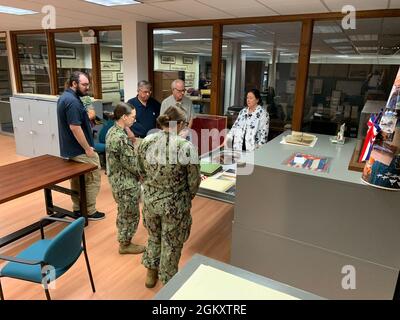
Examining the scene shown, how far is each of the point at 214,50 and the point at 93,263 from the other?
10.7ft

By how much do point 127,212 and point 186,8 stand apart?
94.5 inches

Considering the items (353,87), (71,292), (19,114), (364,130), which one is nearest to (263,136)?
(364,130)

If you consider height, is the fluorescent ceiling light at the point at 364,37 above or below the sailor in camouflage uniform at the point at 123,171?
above

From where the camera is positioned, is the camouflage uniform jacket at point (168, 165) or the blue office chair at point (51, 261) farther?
the camouflage uniform jacket at point (168, 165)

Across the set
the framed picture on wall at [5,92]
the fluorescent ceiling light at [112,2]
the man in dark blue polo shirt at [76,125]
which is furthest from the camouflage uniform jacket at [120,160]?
the framed picture on wall at [5,92]

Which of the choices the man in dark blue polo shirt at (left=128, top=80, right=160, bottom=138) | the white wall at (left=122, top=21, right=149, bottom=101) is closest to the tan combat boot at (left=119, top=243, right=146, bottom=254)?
the man in dark blue polo shirt at (left=128, top=80, right=160, bottom=138)

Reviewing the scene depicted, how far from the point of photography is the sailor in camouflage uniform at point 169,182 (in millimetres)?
1971

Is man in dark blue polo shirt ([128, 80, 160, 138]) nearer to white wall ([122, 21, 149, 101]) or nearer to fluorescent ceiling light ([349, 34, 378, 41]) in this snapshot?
white wall ([122, 21, 149, 101])

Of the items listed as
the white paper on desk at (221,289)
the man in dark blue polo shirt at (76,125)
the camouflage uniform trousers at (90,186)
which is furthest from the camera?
the camouflage uniform trousers at (90,186)

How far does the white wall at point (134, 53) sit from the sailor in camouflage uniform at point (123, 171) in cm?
242

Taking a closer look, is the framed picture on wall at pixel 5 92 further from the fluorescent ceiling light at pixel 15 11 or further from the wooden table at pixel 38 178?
the wooden table at pixel 38 178

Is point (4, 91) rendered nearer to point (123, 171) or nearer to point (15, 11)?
point (15, 11)

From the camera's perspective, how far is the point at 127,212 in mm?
2680
